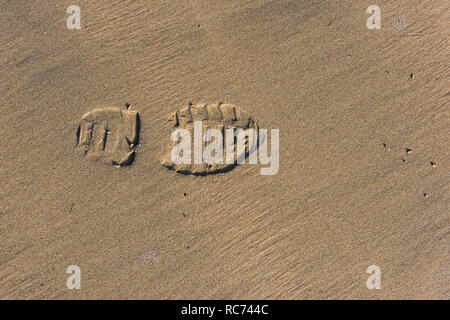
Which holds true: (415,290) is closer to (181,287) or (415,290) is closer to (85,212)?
(181,287)

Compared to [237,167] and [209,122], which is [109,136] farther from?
[237,167]

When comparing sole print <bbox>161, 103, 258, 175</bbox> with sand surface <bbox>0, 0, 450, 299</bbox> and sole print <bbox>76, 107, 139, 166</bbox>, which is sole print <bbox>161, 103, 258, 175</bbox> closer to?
sand surface <bbox>0, 0, 450, 299</bbox>

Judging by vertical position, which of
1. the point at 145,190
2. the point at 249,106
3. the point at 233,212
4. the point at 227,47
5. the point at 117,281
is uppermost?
the point at 227,47

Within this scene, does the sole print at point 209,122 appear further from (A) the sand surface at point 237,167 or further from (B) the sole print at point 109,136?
(B) the sole print at point 109,136

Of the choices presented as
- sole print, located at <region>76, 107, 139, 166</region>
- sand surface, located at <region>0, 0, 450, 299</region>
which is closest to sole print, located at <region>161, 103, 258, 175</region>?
sand surface, located at <region>0, 0, 450, 299</region>

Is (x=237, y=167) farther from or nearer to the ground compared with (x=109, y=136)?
nearer to the ground

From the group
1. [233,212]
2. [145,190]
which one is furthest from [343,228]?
[145,190]

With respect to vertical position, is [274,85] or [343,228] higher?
[274,85]

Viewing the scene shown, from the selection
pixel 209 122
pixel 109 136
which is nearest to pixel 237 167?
pixel 209 122
